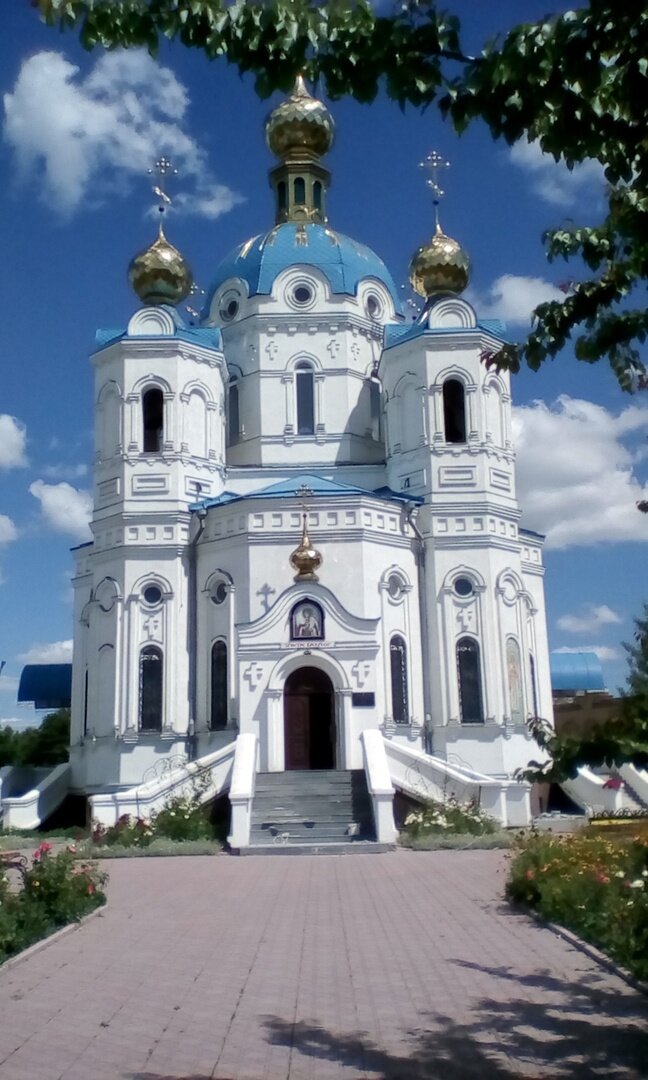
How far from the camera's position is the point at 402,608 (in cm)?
2262

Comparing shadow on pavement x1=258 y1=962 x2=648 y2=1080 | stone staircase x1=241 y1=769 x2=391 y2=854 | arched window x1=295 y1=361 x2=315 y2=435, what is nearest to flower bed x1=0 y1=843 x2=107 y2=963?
shadow on pavement x1=258 y1=962 x2=648 y2=1080

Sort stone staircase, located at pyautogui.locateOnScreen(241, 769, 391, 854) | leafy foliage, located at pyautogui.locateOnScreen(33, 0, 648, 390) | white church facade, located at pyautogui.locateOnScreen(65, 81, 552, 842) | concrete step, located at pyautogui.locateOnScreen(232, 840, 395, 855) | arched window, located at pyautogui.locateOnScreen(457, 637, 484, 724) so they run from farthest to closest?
1. arched window, located at pyautogui.locateOnScreen(457, 637, 484, 724)
2. white church facade, located at pyautogui.locateOnScreen(65, 81, 552, 842)
3. stone staircase, located at pyautogui.locateOnScreen(241, 769, 391, 854)
4. concrete step, located at pyautogui.locateOnScreen(232, 840, 395, 855)
5. leafy foliage, located at pyautogui.locateOnScreen(33, 0, 648, 390)

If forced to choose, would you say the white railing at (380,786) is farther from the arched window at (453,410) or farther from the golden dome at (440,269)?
the golden dome at (440,269)

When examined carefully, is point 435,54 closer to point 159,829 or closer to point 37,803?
point 159,829

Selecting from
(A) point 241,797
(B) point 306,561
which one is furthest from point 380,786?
(B) point 306,561

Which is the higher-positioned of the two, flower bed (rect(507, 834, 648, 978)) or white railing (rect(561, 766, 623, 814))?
white railing (rect(561, 766, 623, 814))

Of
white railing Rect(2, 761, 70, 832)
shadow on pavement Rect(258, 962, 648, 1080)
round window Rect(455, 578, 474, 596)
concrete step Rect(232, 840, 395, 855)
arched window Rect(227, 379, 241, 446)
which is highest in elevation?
arched window Rect(227, 379, 241, 446)

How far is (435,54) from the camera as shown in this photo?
141 inches

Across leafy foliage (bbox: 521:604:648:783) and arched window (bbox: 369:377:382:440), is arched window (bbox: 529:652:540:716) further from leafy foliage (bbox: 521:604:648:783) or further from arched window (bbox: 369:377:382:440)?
leafy foliage (bbox: 521:604:648:783)

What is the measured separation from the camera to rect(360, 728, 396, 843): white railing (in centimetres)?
1720

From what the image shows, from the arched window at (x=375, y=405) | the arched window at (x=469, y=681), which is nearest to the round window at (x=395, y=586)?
the arched window at (x=469, y=681)

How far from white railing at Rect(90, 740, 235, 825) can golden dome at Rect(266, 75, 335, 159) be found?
17.2 metres

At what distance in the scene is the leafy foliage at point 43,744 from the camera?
3494 centimetres

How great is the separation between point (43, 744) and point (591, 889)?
96.4 ft
